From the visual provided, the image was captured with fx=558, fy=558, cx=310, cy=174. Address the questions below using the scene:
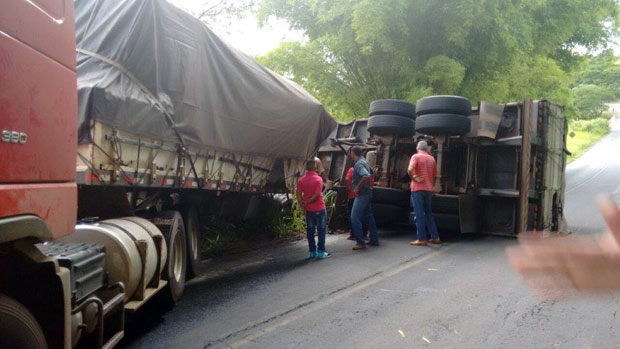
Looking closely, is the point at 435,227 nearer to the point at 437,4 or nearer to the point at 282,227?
the point at 282,227

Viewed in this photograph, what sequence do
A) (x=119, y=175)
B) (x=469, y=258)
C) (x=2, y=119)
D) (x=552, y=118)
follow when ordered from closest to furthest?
(x=2, y=119) < (x=119, y=175) < (x=469, y=258) < (x=552, y=118)

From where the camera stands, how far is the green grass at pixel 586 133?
46.4m

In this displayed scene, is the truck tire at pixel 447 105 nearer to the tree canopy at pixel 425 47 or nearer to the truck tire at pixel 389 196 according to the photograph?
the truck tire at pixel 389 196

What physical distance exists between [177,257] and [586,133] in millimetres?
58303

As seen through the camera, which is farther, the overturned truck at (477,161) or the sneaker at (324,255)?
the overturned truck at (477,161)

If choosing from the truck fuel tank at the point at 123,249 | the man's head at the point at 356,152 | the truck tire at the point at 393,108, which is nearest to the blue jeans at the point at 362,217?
the man's head at the point at 356,152

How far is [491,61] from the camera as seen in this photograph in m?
15.0

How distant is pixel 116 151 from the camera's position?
5422 millimetres

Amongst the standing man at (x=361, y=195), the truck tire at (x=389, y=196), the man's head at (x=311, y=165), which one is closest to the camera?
the man's head at (x=311, y=165)

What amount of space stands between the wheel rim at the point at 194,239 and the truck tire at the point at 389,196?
13.8 ft

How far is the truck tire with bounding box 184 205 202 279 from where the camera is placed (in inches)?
287

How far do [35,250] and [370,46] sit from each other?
41.6 feet

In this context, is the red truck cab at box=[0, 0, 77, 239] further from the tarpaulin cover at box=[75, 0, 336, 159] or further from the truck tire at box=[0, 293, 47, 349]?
the tarpaulin cover at box=[75, 0, 336, 159]

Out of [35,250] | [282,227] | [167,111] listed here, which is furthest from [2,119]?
[282,227]
